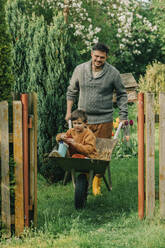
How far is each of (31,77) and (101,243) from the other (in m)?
3.49

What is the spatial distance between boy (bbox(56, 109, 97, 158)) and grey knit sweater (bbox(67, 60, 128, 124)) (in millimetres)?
640

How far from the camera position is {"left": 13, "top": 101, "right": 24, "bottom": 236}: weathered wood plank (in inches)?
164

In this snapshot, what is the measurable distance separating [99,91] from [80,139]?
884 mm

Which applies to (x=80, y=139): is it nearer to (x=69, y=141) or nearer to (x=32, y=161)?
(x=69, y=141)

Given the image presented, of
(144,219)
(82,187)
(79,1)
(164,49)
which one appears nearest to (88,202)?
(82,187)

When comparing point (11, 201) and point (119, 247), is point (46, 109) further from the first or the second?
point (119, 247)

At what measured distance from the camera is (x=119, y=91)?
19.7ft

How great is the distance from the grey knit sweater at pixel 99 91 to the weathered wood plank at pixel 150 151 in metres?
1.35

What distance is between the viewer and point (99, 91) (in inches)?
233

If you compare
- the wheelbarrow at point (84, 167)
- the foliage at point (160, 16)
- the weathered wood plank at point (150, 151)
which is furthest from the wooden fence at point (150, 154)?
the foliage at point (160, 16)

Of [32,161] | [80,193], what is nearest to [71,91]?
[80,193]

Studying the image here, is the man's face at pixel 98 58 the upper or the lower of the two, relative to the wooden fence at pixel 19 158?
upper

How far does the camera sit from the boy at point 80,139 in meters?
5.22

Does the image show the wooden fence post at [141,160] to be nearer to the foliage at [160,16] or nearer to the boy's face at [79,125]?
the boy's face at [79,125]
